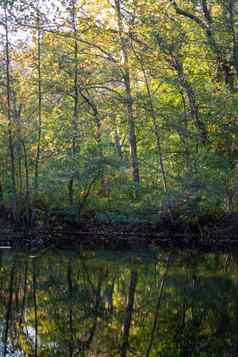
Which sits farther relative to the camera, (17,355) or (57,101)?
(57,101)

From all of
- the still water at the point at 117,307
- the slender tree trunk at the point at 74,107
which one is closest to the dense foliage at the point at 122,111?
the slender tree trunk at the point at 74,107

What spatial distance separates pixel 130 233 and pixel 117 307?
10978 mm

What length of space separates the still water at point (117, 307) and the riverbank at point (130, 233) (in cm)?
410

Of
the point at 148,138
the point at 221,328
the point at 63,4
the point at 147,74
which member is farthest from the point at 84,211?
the point at 221,328

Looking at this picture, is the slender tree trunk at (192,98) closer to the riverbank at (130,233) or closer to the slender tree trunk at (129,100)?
the slender tree trunk at (129,100)

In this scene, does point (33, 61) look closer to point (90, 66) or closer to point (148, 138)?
point (90, 66)

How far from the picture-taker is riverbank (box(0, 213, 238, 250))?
62.4 ft

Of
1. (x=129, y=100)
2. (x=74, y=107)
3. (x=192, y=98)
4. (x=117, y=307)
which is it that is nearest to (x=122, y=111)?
(x=129, y=100)

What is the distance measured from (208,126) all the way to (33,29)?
7.13m

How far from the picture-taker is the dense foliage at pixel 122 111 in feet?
64.3

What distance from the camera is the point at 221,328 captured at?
8.00 metres

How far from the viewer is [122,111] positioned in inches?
864

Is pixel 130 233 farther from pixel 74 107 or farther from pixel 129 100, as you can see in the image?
pixel 74 107

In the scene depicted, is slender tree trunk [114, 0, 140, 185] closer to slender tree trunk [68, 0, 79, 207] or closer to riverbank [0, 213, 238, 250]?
slender tree trunk [68, 0, 79, 207]
